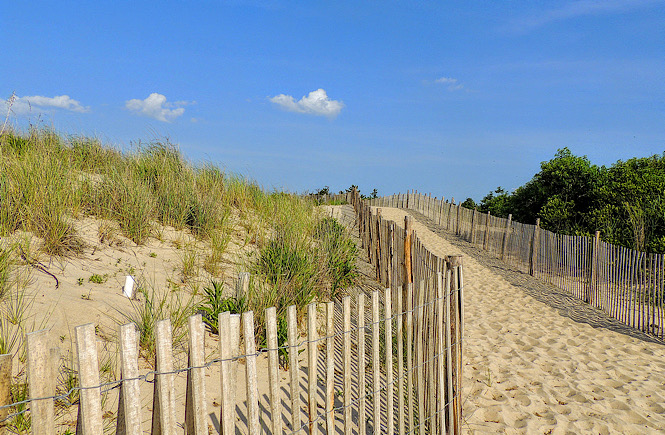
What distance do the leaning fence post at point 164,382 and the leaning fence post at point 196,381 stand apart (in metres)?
0.08

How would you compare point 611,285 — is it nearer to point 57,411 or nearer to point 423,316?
point 423,316

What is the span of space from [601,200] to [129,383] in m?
14.8

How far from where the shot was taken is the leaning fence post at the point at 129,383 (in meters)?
1.55

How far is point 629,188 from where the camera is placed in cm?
1252

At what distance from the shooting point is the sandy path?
3773 millimetres

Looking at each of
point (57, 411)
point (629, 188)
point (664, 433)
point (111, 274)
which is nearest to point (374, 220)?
point (111, 274)

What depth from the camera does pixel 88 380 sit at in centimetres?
149

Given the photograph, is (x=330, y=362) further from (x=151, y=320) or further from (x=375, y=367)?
(x=151, y=320)

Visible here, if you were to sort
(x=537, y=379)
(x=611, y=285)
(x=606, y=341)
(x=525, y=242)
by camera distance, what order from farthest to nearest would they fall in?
(x=525, y=242) → (x=611, y=285) → (x=606, y=341) → (x=537, y=379)

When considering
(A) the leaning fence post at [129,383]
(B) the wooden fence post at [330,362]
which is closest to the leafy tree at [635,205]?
(B) the wooden fence post at [330,362]

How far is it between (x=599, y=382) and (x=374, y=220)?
4.61 meters

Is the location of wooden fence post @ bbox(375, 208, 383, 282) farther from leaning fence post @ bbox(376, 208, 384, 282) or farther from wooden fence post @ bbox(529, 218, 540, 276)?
wooden fence post @ bbox(529, 218, 540, 276)

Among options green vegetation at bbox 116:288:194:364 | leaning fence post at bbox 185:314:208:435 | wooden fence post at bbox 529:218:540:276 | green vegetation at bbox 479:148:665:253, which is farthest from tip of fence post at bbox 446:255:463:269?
green vegetation at bbox 479:148:665:253

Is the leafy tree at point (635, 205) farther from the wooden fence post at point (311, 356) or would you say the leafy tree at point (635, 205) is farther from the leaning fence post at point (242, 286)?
the wooden fence post at point (311, 356)
